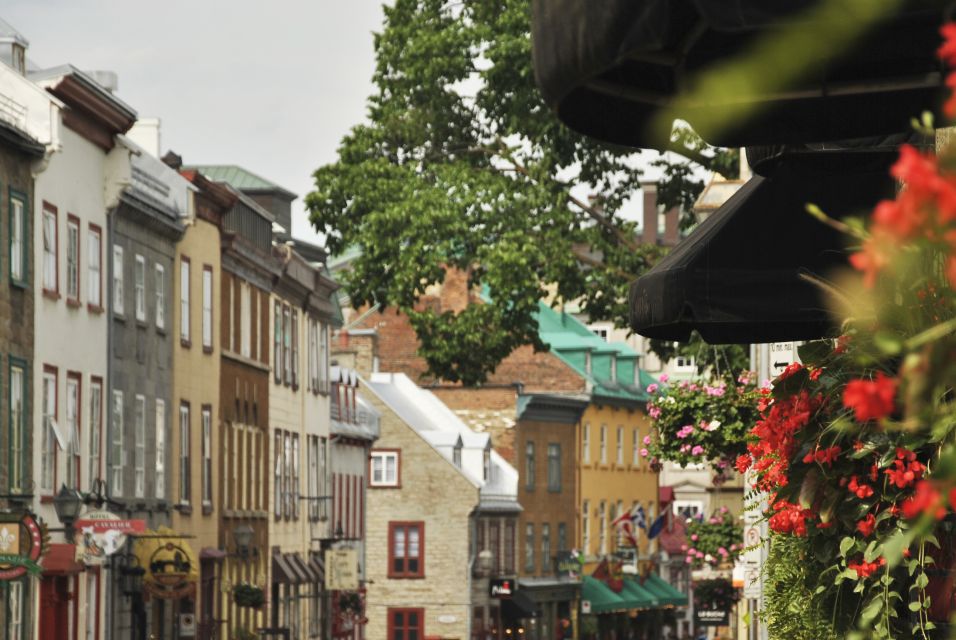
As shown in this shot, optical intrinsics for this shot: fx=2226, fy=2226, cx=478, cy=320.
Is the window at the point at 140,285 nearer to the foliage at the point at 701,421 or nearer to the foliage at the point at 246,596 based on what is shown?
the foliage at the point at 246,596

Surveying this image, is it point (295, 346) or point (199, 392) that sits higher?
point (295, 346)

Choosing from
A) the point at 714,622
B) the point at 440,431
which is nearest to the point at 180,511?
the point at 714,622

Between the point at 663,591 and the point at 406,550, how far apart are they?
2506cm

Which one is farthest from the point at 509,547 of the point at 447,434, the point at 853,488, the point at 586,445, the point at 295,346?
the point at 853,488

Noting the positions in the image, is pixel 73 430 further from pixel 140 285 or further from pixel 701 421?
pixel 701 421

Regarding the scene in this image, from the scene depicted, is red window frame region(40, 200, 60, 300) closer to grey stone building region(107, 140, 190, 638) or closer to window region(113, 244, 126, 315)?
grey stone building region(107, 140, 190, 638)

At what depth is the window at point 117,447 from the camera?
41781 mm

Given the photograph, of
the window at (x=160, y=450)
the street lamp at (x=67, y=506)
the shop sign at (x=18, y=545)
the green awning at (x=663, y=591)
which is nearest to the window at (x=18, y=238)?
the street lamp at (x=67, y=506)

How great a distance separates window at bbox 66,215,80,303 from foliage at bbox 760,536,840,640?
31.9 m

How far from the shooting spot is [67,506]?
35.2 meters

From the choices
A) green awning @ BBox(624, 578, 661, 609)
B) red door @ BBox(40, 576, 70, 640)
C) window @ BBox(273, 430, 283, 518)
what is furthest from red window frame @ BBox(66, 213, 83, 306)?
green awning @ BBox(624, 578, 661, 609)

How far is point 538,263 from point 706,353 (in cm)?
465

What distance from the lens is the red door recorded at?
120 feet

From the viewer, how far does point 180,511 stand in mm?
46938
